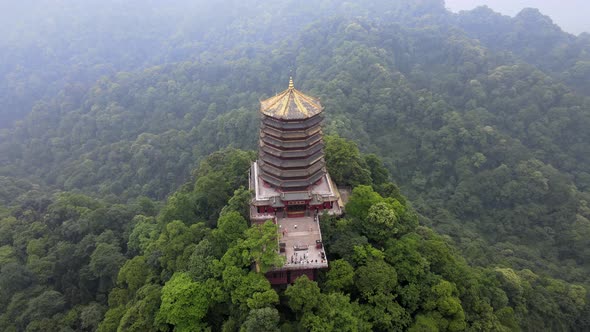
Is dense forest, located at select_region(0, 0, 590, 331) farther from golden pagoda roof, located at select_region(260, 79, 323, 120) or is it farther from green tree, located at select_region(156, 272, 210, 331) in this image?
golden pagoda roof, located at select_region(260, 79, 323, 120)

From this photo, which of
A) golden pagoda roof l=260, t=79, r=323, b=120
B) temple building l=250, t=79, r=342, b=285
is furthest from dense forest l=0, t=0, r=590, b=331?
golden pagoda roof l=260, t=79, r=323, b=120

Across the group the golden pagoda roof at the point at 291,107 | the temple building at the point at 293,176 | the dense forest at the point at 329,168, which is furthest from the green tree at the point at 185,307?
the golden pagoda roof at the point at 291,107

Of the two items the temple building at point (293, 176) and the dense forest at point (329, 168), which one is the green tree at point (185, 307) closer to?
the dense forest at point (329, 168)

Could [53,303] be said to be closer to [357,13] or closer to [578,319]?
[578,319]


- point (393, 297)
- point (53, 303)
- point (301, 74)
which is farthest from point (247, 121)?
point (393, 297)

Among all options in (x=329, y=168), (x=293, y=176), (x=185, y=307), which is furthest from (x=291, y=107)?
(x=185, y=307)

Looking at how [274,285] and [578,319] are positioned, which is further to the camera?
[578,319]
